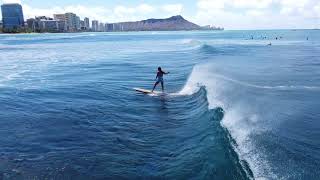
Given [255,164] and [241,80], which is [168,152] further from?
[241,80]

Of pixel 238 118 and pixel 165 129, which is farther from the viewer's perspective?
pixel 238 118

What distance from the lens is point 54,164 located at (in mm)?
13961

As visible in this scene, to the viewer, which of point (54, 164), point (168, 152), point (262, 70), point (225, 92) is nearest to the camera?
point (54, 164)

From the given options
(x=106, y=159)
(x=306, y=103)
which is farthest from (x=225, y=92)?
(x=106, y=159)

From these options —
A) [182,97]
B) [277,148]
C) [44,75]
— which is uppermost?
[277,148]

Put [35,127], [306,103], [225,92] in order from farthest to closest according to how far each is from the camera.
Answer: [225,92], [306,103], [35,127]

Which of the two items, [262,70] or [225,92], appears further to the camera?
[262,70]

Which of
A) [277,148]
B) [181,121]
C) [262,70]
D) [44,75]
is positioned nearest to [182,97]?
[181,121]

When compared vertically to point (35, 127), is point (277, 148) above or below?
above

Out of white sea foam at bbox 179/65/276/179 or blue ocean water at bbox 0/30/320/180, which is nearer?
white sea foam at bbox 179/65/276/179

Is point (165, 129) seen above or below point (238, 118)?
below

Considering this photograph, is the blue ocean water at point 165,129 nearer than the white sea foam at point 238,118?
No

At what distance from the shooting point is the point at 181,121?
66.2 feet

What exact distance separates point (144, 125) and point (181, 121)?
1.97 metres
